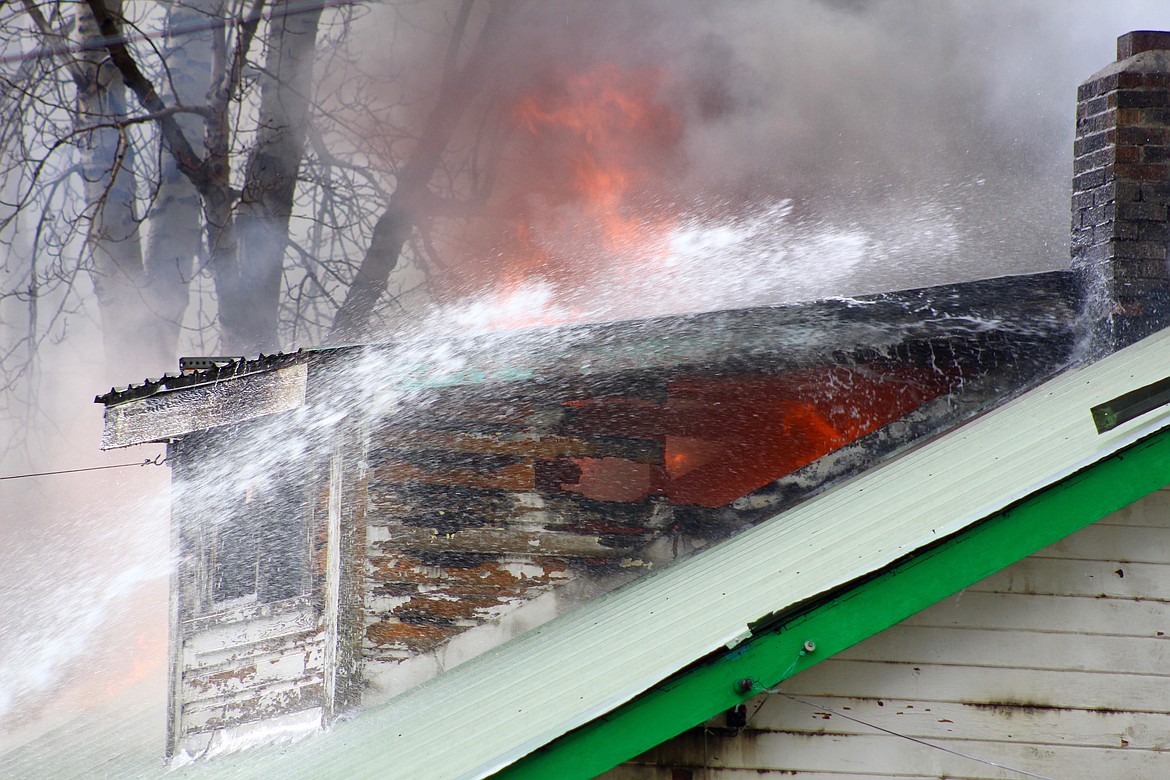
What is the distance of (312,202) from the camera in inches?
661

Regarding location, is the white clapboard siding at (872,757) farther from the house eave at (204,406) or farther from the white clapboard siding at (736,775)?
the house eave at (204,406)

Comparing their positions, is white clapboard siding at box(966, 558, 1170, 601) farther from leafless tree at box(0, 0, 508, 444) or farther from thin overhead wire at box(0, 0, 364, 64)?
thin overhead wire at box(0, 0, 364, 64)

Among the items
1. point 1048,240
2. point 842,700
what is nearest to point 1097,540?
point 842,700

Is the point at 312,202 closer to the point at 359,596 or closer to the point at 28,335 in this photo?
the point at 28,335

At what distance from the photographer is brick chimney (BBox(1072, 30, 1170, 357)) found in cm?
609

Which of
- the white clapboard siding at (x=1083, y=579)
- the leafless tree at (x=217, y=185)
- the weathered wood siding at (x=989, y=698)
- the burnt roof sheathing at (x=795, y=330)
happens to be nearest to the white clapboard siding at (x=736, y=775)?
the weathered wood siding at (x=989, y=698)

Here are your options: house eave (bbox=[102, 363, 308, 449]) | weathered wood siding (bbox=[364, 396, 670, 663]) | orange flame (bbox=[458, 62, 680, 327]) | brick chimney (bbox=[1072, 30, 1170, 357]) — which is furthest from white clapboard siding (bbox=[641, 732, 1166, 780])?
orange flame (bbox=[458, 62, 680, 327])

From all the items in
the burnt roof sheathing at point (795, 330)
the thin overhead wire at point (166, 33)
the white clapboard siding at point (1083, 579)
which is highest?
the thin overhead wire at point (166, 33)

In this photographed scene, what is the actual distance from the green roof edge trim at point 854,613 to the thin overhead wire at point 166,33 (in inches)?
579

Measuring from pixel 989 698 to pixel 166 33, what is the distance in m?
15.2

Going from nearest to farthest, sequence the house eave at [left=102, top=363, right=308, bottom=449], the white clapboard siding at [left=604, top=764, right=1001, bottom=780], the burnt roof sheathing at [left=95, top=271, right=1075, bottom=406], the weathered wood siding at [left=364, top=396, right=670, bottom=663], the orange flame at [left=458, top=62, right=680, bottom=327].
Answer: the white clapboard siding at [left=604, top=764, right=1001, bottom=780] → the burnt roof sheathing at [left=95, top=271, right=1075, bottom=406] → the house eave at [left=102, top=363, right=308, bottom=449] → the weathered wood siding at [left=364, top=396, right=670, bottom=663] → the orange flame at [left=458, top=62, right=680, bottom=327]

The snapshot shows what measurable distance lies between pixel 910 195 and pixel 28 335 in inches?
565

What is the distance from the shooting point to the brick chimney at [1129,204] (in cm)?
609

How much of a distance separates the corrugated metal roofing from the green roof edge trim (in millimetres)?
53
